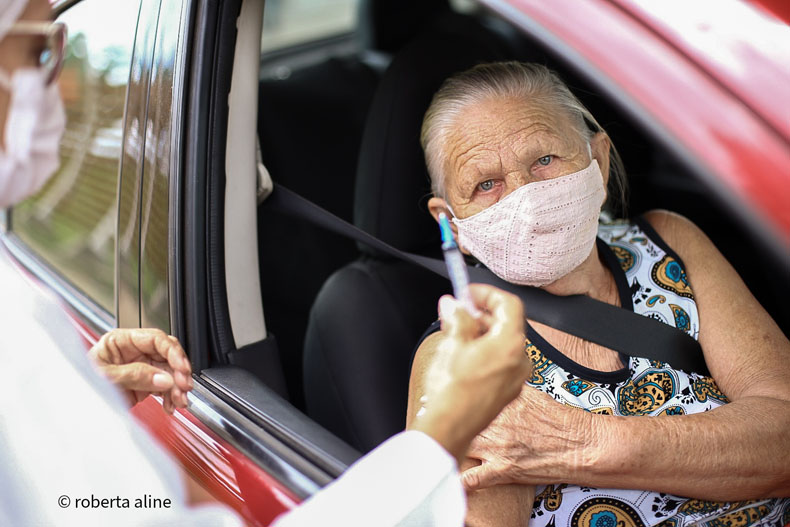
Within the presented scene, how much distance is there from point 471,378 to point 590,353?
94 centimetres

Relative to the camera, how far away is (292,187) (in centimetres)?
274

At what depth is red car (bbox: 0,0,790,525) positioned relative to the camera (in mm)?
1005

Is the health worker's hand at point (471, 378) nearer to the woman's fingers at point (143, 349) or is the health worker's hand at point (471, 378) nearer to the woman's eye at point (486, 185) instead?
the woman's fingers at point (143, 349)

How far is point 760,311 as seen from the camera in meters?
1.92

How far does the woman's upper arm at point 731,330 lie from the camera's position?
1.78 meters

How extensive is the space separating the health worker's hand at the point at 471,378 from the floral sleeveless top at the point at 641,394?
72 centimetres

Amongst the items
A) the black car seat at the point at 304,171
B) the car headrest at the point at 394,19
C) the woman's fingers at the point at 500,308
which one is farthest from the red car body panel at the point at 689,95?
the car headrest at the point at 394,19

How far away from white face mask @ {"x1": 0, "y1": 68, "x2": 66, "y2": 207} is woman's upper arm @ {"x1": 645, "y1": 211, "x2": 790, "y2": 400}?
1524 mm

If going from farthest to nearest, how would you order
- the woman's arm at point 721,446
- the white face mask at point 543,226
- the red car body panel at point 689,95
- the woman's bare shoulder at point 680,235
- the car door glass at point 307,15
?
the car door glass at point 307,15, the woman's bare shoulder at point 680,235, the white face mask at point 543,226, the woman's arm at point 721,446, the red car body panel at point 689,95

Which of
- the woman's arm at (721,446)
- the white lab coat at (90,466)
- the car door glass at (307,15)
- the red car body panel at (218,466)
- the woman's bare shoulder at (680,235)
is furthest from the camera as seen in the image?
the car door glass at (307,15)

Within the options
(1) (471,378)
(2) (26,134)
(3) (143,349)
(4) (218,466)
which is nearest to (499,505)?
(4) (218,466)

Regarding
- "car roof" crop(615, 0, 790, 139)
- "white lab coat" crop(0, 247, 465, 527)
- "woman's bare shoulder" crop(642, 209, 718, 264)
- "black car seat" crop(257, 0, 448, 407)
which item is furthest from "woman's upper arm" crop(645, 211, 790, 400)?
"black car seat" crop(257, 0, 448, 407)

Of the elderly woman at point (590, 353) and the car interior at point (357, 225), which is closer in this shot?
the elderly woman at point (590, 353)

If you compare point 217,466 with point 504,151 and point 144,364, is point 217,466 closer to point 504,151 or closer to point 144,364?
point 144,364
